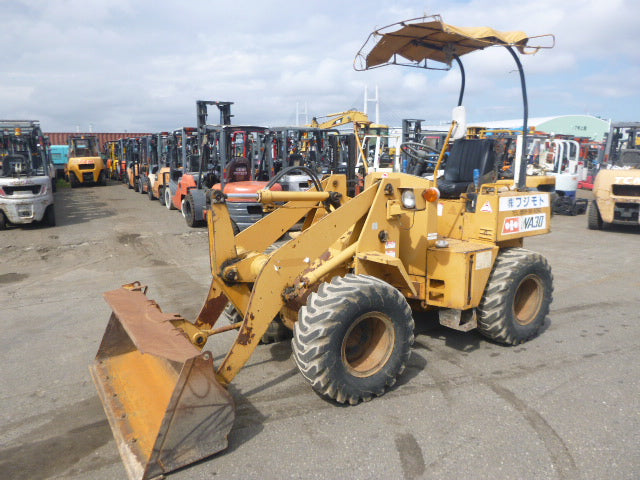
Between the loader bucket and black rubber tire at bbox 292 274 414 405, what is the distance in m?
0.68

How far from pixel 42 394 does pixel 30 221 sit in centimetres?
933

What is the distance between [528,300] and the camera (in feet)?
17.1

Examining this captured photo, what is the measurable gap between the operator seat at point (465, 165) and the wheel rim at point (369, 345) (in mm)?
1982

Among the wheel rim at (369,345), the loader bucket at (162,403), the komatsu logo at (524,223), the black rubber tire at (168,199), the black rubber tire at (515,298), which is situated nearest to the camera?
the loader bucket at (162,403)

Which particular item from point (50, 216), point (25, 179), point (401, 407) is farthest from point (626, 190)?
point (25, 179)

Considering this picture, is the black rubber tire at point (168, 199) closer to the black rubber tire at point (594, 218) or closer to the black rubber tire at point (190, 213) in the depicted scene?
the black rubber tire at point (190, 213)

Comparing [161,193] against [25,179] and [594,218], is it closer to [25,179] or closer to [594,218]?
[25,179]

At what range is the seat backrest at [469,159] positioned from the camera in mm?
5281

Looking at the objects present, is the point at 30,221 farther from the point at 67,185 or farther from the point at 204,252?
the point at 67,185

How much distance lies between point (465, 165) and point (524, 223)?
2.86ft

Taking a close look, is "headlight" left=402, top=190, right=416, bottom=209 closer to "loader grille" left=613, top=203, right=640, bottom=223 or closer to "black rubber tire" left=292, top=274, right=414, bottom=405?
"black rubber tire" left=292, top=274, right=414, bottom=405

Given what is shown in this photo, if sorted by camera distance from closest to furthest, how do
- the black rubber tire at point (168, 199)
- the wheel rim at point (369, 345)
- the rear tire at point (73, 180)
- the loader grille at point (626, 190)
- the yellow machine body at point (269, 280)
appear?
the yellow machine body at point (269, 280) → the wheel rim at point (369, 345) → the loader grille at point (626, 190) → the black rubber tire at point (168, 199) → the rear tire at point (73, 180)

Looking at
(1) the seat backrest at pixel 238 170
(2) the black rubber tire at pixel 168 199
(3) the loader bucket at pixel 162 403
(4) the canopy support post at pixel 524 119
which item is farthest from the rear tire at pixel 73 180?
(4) the canopy support post at pixel 524 119

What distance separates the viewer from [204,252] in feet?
31.8
